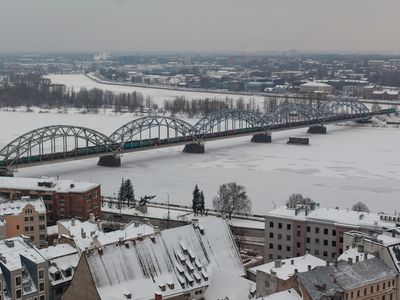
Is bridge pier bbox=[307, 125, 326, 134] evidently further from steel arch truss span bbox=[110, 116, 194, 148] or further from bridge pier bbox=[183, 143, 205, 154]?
bridge pier bbox=[183, 143, 205, 154]

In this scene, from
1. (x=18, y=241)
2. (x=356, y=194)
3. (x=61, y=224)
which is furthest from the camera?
(x=356, y=194)

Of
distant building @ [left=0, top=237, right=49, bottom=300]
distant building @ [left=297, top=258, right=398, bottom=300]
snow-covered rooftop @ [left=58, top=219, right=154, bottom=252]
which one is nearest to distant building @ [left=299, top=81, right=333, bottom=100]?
snow-covered rooftop @ [left=58, top=219, right=154, bottom=252]

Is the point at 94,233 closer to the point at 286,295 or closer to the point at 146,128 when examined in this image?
the point at 286,295

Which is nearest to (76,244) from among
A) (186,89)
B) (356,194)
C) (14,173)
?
(356,194)

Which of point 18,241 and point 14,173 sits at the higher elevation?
point 18,241

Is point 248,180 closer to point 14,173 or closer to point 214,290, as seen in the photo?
point 14,173

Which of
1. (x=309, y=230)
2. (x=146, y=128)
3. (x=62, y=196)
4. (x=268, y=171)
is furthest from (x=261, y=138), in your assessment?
(x=309, y=230)
